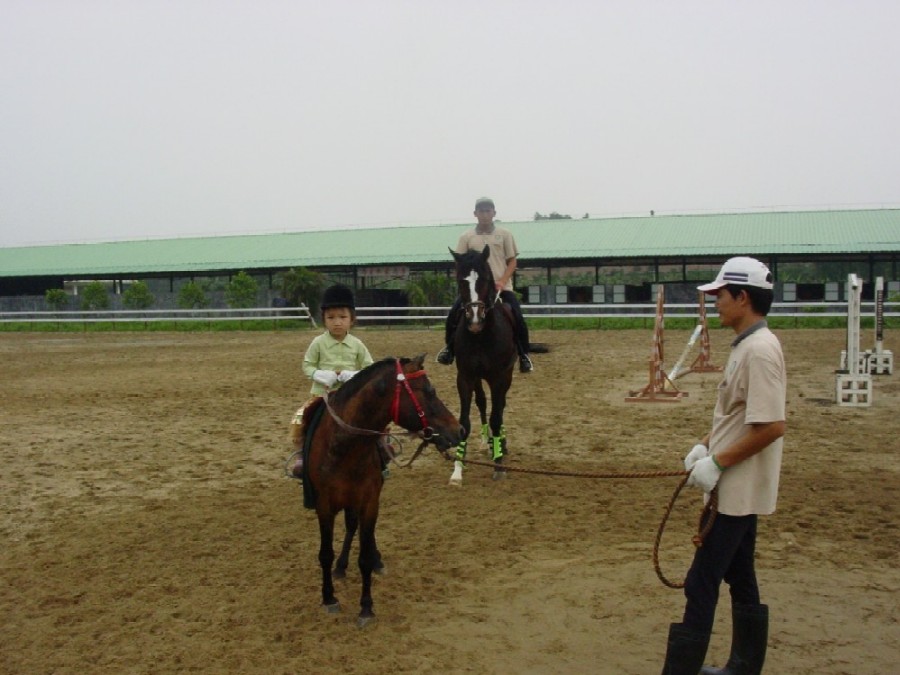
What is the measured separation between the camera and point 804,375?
15789mm

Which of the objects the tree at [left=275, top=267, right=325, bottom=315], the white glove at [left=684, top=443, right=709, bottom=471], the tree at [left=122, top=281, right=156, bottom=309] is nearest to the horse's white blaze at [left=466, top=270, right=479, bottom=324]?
the white glove at [left=684, top=443, right=709, bottom=471]

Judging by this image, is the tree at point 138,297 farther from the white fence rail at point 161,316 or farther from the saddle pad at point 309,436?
the saddle pad at point 309,436

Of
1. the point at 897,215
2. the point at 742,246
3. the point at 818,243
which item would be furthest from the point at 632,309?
the point at 897,215

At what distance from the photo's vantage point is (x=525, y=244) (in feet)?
127

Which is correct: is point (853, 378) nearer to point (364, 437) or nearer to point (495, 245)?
point (495, 245)

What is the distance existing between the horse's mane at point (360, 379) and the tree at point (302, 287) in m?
30.1

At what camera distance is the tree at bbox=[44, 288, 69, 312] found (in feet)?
132

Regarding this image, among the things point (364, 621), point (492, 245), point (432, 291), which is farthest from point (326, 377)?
point (432, 291)

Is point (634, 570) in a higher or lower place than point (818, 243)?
lower

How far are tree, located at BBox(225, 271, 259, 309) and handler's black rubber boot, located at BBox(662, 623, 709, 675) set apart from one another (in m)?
34.5

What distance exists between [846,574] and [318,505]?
3646mm

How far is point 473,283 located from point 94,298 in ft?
116

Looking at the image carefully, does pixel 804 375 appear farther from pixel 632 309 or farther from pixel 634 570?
pixel 632 309

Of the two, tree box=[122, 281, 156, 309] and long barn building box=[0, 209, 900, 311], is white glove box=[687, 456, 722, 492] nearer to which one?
long barn building box=[0, 209, 900, 311]
